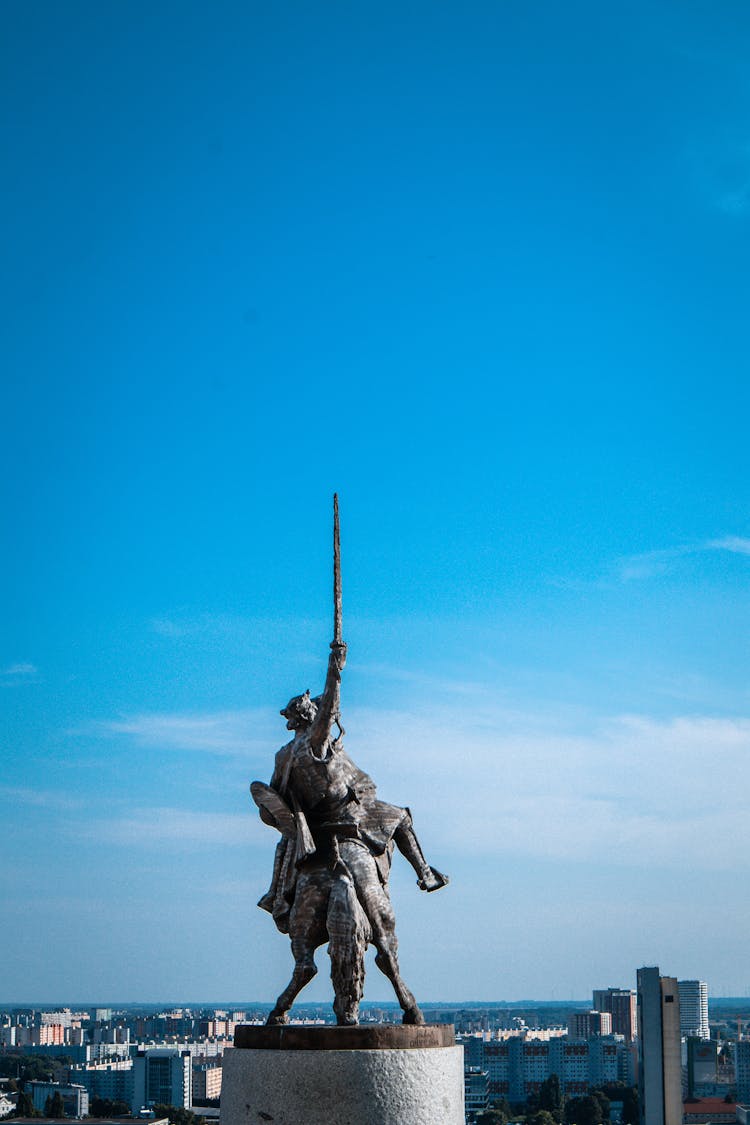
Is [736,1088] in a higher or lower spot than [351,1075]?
lower

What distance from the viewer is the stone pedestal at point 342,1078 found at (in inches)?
317

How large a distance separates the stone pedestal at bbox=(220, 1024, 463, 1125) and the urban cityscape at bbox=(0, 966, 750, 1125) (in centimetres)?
5064

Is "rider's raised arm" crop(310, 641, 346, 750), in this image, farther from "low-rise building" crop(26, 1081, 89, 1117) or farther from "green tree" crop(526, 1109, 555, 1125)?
"low-rise building" crop(26, 1081, 89, 1117)

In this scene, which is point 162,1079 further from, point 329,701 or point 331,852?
point 329,701

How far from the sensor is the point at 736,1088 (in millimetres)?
134250

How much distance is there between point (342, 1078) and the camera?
808 centimetres

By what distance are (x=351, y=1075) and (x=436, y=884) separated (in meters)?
1.92

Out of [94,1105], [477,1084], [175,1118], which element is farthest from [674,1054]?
[477,1084]

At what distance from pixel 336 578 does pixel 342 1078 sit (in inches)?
111

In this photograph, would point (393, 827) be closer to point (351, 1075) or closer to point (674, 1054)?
point (351, 1075)

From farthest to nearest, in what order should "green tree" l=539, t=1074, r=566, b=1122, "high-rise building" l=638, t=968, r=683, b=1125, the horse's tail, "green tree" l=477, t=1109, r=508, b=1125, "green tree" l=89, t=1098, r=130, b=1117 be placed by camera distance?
"green tree" l=89, t=1098, r=130, b=1117 → "green tree" l=539, t=1074, r=566, b=1122 → "green tree" l=477, t=1109, r=508, b=1125 → "high-rise building" l=638, t=968, r=683, b=1125 → the horse's tail

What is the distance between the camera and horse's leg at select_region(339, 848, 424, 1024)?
8.94 m

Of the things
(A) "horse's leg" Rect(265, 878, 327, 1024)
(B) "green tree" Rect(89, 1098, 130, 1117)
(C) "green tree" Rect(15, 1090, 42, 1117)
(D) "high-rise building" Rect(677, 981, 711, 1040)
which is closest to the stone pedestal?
(A) "horse's leg" Rect(265, 878, 327, 1024)

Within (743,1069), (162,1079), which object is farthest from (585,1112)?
(743,1069)
